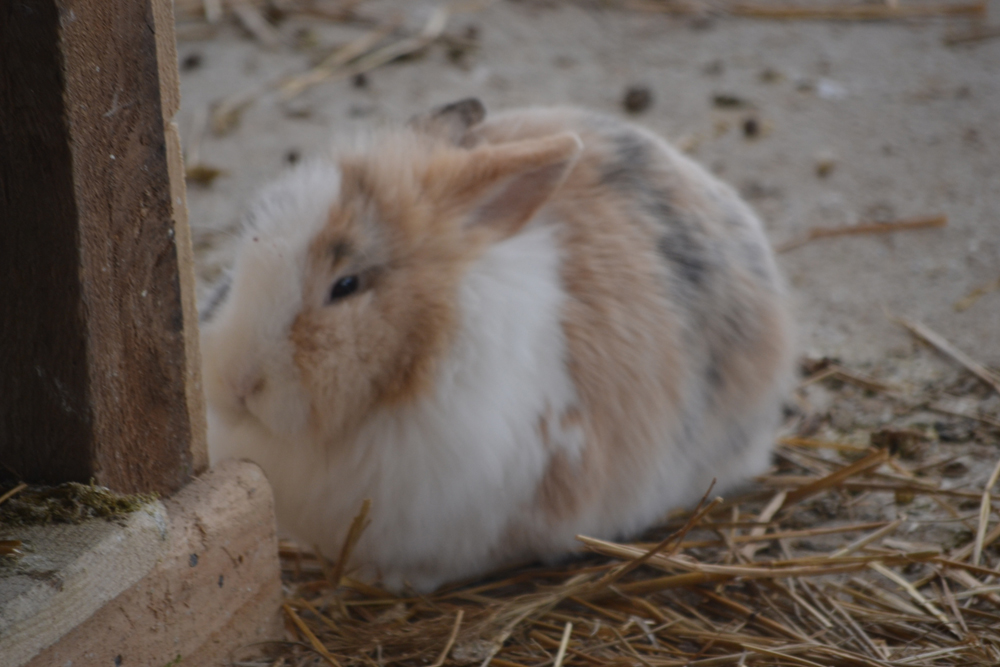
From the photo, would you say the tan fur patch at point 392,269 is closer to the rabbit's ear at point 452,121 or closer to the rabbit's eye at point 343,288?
the rabbit's eye at point 343,288

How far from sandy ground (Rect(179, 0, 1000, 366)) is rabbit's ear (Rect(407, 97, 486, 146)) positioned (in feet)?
3.65

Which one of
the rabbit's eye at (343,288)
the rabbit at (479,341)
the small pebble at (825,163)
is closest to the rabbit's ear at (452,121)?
the rabbit at (479,341)

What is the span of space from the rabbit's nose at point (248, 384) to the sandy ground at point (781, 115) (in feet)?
4.34

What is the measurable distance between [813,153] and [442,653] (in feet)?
8.72

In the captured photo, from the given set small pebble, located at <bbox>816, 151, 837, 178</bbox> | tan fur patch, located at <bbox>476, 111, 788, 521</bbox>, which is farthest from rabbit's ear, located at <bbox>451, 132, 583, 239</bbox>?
small pebble, located at <bbox>816, 151, 837, 178</bbox>

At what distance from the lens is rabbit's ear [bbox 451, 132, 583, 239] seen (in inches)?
66.6

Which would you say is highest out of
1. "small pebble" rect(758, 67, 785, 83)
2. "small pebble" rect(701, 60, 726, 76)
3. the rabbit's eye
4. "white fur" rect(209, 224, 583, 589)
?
"small pebble" rect(701, 60, 726, 76)

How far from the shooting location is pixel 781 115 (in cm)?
392

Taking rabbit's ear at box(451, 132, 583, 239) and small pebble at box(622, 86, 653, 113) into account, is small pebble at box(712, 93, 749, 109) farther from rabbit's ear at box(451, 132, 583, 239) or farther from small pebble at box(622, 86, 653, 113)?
rabbit's ear at box(451, 132, 583, 239)

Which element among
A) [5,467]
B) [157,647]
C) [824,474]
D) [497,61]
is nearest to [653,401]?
[824,474]

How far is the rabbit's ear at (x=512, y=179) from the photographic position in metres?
1.69

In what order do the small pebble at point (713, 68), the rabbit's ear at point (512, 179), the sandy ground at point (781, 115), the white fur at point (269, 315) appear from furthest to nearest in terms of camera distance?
the small pebble at point (713, 68) < the sandy ground at point (781, 115) < the rabbit's ear at point (512, 179) < the white fur at point (269, 315)

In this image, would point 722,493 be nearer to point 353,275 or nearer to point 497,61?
point 353,275

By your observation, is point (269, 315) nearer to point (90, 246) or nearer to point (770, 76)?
point (90, 246)
